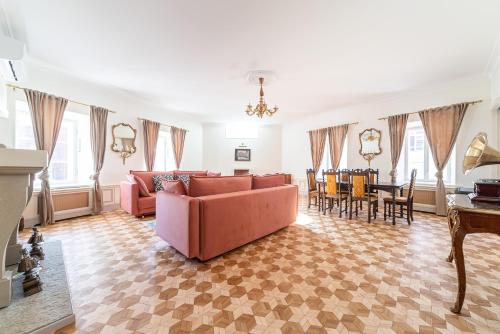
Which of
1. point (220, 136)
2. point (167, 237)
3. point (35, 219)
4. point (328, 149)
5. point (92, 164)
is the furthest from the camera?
point (220, 136)

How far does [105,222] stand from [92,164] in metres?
1.40

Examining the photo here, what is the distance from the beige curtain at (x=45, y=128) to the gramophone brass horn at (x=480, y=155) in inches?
224

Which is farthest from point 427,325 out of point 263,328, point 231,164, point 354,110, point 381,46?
point 231,164

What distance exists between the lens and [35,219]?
3516mm

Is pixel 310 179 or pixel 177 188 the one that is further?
pixel 310 179

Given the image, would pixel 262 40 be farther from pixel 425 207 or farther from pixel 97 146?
pixel 425 207

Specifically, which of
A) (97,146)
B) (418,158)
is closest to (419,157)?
(418,158)

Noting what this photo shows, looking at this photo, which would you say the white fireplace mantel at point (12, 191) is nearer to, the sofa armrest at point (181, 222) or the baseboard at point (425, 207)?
the sofa armrest at point (181, 222)

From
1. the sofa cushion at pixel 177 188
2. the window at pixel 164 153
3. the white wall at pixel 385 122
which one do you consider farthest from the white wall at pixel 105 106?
the white wall at pixel 385 122

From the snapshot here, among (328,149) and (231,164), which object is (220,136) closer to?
(231,164)

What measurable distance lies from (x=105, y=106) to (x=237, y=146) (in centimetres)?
421

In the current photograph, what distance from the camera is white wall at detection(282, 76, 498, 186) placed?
3.82m

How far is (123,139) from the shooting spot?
16.0ft

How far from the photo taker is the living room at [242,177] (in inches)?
60.2
